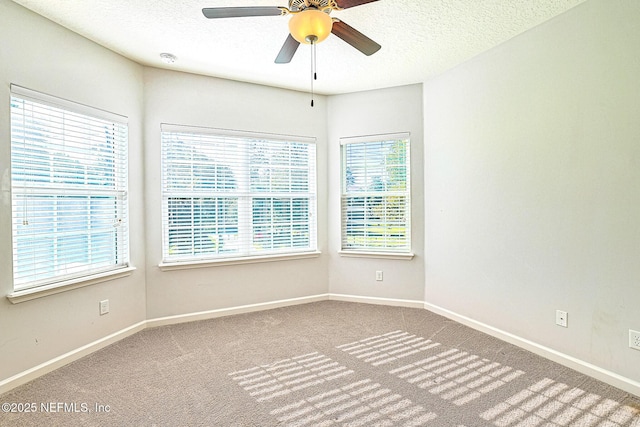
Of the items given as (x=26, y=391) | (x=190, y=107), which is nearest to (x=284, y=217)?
(x=190, y=107)

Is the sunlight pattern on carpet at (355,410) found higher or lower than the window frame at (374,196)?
lower

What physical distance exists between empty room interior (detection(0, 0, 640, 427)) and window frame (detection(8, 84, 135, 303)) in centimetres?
2

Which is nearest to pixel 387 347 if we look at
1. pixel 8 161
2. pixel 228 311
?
pixel 228 311

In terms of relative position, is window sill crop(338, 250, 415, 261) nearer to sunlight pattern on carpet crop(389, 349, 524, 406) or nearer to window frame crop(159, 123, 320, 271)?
window frame crop(159, 123, 320, 271)

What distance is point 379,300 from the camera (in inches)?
156

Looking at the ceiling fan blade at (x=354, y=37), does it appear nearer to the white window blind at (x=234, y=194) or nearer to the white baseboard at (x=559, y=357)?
the white window blind at (x=234, y=194)

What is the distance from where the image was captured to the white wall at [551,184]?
6.88ft

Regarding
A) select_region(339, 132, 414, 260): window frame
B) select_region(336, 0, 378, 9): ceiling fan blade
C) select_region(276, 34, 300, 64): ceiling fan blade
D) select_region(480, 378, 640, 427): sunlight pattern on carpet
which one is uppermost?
select_region(336, 0, 378, 9): ceiling fan blade

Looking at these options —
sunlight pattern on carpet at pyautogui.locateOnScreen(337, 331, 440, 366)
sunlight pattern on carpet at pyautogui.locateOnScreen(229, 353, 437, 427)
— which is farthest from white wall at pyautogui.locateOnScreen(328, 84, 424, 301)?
sunlight pattern on carpet at pyautogui.locateOnScreen(229, 353, 437, 427)

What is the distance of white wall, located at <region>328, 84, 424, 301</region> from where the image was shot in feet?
12.5

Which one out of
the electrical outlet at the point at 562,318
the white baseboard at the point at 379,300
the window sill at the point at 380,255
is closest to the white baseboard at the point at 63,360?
the white baseboard at the point at 379,300

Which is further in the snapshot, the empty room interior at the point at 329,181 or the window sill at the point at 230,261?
the window sill at the point at 230,261

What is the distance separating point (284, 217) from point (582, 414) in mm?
3045

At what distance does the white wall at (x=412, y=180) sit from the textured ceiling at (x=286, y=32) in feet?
1.41
